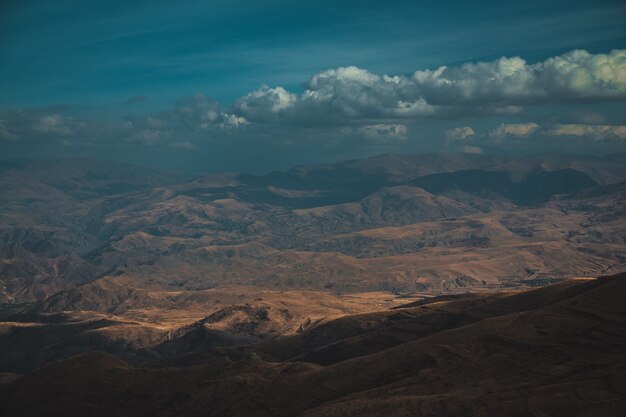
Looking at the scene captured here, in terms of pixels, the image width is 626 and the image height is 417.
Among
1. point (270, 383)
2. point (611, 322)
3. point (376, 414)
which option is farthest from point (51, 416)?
point (611, 322)

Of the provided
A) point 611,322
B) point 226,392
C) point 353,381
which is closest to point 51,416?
point 226,392

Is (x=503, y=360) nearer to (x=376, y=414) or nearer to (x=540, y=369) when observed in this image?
(x=540, y=369)

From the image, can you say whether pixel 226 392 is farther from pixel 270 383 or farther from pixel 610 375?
pixel 610 375

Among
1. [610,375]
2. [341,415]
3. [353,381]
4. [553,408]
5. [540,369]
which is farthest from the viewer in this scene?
[353,381]

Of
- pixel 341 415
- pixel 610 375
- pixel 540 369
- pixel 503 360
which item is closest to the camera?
pixel 610 375

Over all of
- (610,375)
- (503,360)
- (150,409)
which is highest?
(610,375)

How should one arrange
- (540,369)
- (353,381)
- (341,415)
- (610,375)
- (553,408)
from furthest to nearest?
(353,381) → (540,369) → (341,415) → (610,375) → (553,408)

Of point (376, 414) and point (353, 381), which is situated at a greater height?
point (376, 414)

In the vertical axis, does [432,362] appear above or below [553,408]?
below

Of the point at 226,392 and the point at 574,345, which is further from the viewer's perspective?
the point at 226,392
